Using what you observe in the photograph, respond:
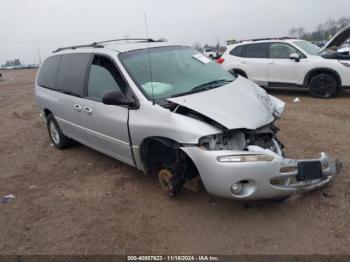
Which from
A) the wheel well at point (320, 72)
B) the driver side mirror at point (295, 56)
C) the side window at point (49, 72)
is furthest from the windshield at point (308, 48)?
the side window at point (49, 72)

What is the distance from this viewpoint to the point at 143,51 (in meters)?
4.47

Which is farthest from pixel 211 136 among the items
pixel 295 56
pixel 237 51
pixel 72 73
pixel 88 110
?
pixel 237 51

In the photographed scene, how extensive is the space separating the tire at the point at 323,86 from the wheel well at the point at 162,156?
6571 mm

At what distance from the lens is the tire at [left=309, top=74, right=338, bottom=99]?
352 inches

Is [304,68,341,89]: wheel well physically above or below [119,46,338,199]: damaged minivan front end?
below

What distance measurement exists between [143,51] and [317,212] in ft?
9.38

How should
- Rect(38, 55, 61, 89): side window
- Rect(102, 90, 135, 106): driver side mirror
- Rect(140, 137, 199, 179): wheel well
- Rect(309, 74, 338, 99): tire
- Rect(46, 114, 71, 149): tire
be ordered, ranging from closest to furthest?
Rect(140, 137, 199, 179): wheel well → Rect(102, 90, 135, 106): driver side mirror → Rect(38, 55, 61, 89): side window → Rect(46, 114, 71, 149): tire → Rect(309, 74, 338, 99): tire

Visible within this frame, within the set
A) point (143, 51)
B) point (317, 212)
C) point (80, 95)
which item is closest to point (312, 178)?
point (317, 212)

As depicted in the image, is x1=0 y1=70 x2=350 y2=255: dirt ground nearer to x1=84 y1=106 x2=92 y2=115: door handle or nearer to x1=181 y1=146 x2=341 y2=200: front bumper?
x1=181 y1=146 x2=341 y2=200: front bumper

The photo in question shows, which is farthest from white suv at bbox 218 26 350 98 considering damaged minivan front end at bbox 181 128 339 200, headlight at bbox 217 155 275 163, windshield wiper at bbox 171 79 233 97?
headlight at bbox 217 155 275 163

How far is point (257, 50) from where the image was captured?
10172 mm

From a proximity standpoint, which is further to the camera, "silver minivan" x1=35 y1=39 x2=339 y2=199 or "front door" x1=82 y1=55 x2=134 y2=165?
"front door" x1=82 y1=55 x2=134 y2=165

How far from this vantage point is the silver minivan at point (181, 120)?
3178 millimetres

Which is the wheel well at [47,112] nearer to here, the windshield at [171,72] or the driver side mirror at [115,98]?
the windshield at [171,72]
